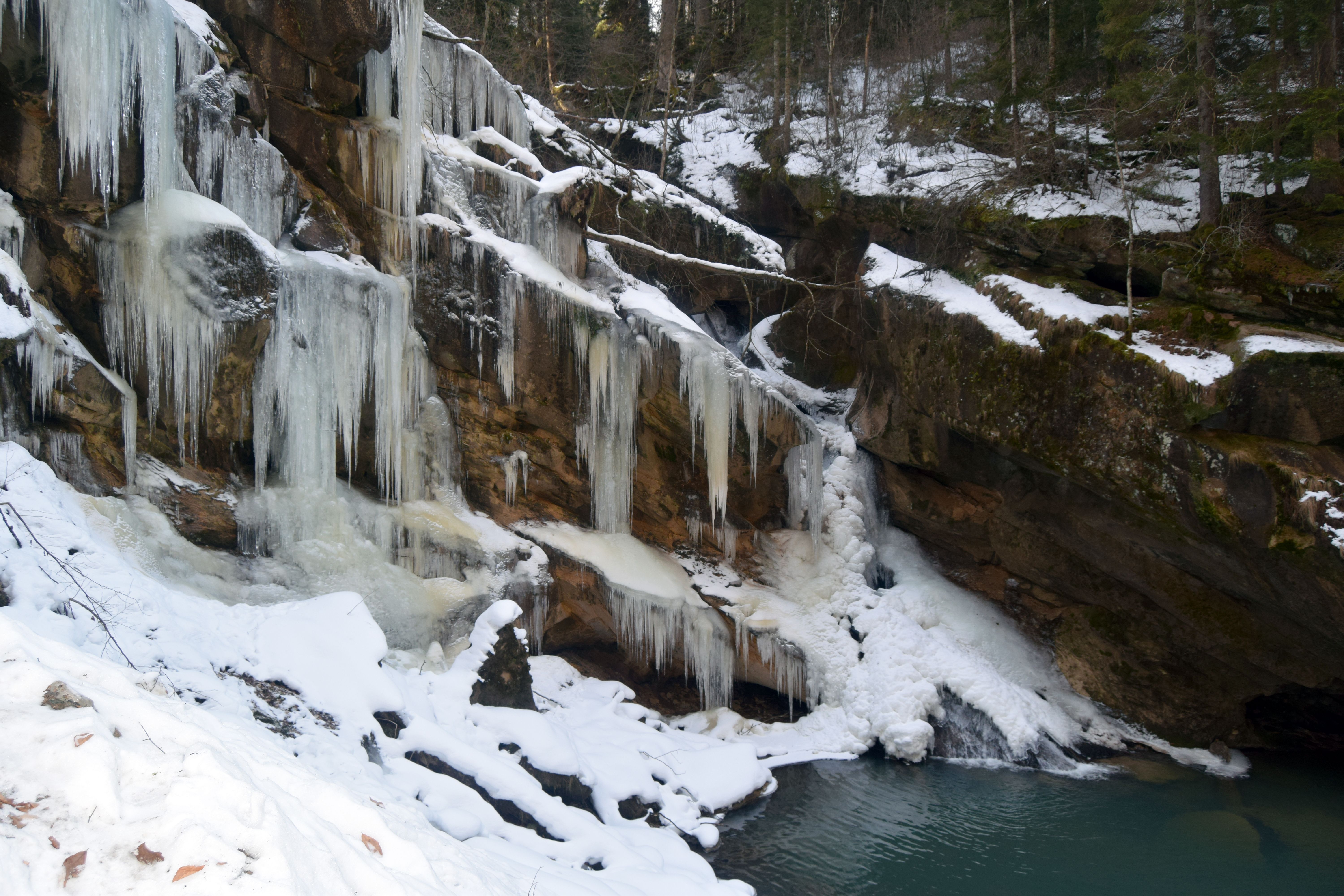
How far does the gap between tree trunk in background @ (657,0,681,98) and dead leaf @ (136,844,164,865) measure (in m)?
17.7

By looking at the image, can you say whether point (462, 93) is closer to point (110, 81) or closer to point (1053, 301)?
point (110, 81)

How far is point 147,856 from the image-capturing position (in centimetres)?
263

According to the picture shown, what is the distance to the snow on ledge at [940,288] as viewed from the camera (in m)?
10.5

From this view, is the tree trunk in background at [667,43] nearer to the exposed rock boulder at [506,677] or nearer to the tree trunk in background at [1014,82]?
the tree trunk in background at [1014,82]

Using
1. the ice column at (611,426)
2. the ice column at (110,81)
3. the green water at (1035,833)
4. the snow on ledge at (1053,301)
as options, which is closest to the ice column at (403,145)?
the ice column at (110,81)

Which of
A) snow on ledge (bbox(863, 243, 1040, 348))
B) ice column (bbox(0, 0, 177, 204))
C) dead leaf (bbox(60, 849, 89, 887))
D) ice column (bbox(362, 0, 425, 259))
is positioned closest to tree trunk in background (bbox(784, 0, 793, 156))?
snow on ledge (bbox(863, 243, 1040, 348))

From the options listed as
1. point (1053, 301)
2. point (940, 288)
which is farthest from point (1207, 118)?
point (940, 288)

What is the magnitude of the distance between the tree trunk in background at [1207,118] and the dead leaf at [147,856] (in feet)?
37.9

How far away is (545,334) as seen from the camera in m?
10.6

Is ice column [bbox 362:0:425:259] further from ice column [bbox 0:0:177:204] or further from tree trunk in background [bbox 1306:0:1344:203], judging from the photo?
tree trunk in background [bbox 1306:0:1344:203]

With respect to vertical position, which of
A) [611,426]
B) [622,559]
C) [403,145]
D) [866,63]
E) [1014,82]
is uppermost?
[866,63]

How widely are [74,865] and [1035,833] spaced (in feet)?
27.6

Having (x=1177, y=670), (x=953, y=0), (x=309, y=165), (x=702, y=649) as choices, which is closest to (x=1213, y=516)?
(x=1177, y=670)

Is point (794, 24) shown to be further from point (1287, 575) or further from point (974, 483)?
point (1287, 575)
